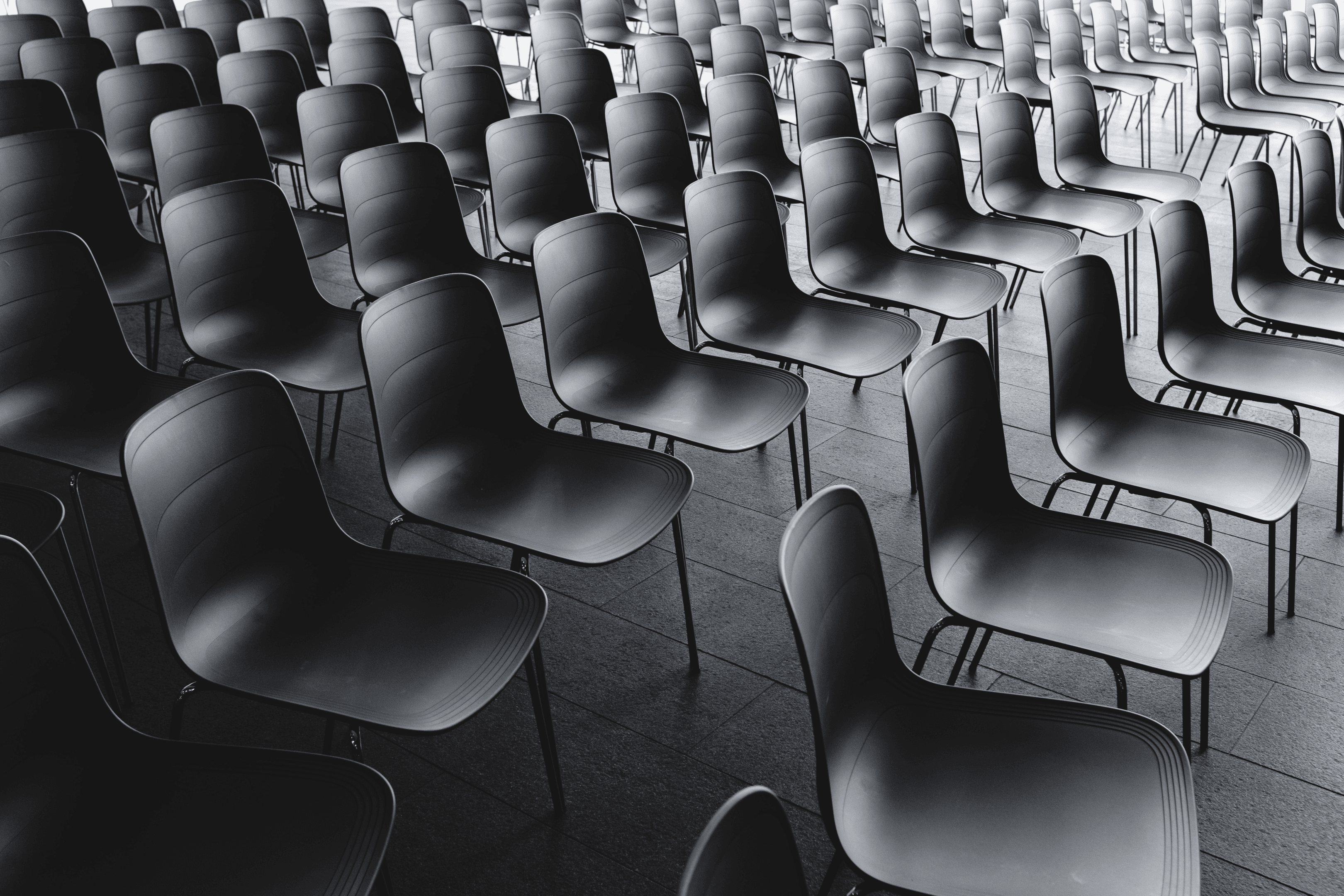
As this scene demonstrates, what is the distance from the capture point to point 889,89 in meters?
5.98

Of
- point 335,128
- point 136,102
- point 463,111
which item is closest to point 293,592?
point 335,128

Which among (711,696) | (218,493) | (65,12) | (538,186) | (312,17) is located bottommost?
(711,696)

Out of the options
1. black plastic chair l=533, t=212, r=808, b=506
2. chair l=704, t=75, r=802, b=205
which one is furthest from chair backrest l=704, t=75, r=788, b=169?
black plastic chair l=533, t=212, r=808, b=506

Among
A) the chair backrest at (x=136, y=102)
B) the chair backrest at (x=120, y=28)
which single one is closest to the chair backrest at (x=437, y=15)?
the chair backrest at (x=120, y=28)

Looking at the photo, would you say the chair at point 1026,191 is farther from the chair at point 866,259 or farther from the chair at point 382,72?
the chair at point 382,72

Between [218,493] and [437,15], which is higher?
[218,493]

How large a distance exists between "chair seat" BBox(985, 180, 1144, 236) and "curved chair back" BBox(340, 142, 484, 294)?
2.29 metres

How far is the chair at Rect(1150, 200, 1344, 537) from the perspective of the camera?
10.8 ft

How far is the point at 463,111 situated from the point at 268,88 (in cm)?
105

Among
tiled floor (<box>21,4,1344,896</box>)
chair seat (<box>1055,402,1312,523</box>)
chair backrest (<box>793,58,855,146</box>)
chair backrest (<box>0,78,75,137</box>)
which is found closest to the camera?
tiled floor (<box>21,4,1344,896</box>)

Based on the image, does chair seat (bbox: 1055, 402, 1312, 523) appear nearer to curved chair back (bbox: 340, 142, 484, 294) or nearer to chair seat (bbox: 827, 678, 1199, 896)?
chair seat (bbox: 827, 678, 1199, 896)

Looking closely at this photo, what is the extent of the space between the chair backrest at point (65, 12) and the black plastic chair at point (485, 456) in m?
5.30

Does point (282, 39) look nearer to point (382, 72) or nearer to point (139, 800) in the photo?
point (382, 72)

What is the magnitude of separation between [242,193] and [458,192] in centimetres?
150
